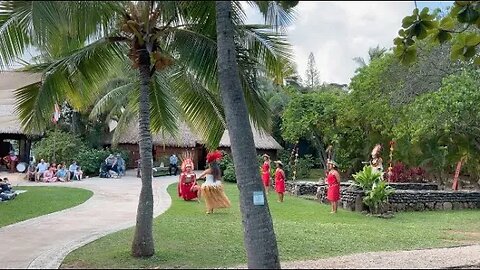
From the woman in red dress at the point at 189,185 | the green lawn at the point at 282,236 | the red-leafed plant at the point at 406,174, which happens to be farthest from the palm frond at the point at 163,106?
the red-leafed plant at the point at 406,174

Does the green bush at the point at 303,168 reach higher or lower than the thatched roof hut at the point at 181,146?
lower

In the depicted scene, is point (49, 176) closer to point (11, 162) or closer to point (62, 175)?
point (62, 175)

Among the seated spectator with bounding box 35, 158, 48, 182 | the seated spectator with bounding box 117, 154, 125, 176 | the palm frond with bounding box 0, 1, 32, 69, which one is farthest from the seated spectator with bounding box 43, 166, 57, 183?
the palm frond with bounding box 0, 1, 32, 69

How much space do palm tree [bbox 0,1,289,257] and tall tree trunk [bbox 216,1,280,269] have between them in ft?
3.72

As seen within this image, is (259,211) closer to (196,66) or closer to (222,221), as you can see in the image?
(196,66)

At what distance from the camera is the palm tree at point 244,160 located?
23.3 ft

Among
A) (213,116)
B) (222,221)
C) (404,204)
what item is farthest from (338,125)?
(213,116)

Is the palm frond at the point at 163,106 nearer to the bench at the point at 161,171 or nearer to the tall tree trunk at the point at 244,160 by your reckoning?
the tall tree trunk at the point at 244,160

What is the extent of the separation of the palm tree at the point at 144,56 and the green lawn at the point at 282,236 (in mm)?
712

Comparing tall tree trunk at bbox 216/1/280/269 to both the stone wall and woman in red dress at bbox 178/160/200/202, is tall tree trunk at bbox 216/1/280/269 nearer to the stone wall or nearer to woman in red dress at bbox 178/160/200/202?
woman in red dress at bbox 178/160/200/202

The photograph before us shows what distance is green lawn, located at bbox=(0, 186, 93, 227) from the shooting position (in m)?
14.2

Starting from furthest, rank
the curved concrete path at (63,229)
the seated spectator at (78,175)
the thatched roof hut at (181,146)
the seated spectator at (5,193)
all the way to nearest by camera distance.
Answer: the thatched roof hut at (181,146) < the seated spectator at (78,175) < the seated spectator at (5,193) < the curved concrete path at (63,229)

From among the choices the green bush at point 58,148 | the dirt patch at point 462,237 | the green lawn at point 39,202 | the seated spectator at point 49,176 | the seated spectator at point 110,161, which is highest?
the green bush at point 58,148

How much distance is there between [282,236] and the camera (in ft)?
36.6
